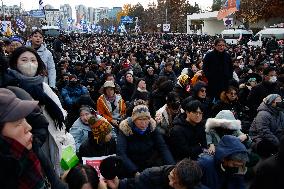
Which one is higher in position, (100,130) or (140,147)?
(100,130)

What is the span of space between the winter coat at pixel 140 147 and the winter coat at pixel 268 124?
1485 millimetres

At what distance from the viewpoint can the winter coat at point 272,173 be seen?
2.22 m

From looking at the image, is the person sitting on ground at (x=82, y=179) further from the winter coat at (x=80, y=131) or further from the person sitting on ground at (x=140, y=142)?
the winter coat at (x=80, y=131)

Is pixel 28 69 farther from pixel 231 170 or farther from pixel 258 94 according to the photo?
pixel 258 94

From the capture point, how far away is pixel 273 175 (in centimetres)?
226

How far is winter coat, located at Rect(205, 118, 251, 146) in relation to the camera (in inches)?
202

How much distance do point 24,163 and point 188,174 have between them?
5.51 ft

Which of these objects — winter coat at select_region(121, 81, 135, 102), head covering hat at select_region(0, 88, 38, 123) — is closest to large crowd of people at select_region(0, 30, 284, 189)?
head covering hat at select_region(0, 88, 38, 123)

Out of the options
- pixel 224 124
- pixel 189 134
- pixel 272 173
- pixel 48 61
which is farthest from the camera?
pixel 48 61

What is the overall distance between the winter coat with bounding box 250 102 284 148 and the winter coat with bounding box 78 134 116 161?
207 centimetres

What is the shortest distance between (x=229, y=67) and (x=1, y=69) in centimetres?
487

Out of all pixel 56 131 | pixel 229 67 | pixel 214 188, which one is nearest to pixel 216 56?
pixel 229 67

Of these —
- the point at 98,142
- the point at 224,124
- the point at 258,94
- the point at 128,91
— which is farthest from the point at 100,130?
the point at 128,91

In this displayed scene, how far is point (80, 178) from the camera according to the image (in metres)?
3.32
